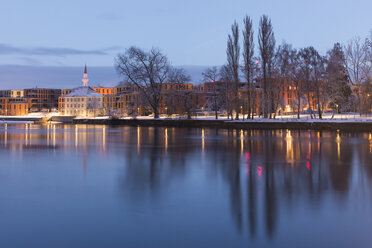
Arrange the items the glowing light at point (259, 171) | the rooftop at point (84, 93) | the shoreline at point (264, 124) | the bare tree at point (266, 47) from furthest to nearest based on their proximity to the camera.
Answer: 1. the rooftop at point (84, 93)
2. the bare tree at point (266, 47)
3. the shoreline at point (264, 124)
4. the glowing light at point (259, 171)

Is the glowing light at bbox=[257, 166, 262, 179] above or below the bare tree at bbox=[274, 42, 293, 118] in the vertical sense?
below

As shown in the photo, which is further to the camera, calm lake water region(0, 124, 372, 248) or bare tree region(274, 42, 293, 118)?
bare tree region(274, 42, 293, 118)

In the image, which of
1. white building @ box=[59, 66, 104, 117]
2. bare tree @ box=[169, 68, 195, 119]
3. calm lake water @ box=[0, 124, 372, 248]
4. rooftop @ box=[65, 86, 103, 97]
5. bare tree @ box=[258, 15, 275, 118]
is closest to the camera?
calm lake water @ box=[0, 124, 372, 248]

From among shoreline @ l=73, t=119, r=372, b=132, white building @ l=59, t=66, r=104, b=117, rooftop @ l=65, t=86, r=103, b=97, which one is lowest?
shoreline @ l=73, t=119, r=372, b=132

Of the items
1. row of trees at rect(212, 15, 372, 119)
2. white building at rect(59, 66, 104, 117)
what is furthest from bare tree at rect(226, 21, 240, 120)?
white building at rect(59, 66, 104, 117)

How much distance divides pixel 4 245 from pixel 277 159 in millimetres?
14023

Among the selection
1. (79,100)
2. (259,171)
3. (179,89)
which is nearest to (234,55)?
(179,89)

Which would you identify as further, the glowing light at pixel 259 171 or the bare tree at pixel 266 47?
the bare tree at pixel 266 47

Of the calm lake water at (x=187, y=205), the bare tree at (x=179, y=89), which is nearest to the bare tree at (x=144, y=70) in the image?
the bare tree at (x=179, y=89)

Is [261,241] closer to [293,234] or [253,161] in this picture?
[293,234]

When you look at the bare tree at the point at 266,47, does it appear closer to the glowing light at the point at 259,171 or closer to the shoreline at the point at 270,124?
the shoreline at the point at 270,124

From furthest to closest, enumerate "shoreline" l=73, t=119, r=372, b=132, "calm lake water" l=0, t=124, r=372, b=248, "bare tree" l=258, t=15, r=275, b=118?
"bare tree" l=258, t=15, r=275, b=118
"shoreline" l=73, t=119, r=372, b=132
"calm lake water" l=0, t=124, r=372, b=248

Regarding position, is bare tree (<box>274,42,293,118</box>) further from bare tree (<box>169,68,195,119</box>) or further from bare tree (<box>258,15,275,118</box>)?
bare tree (<box>169,68,195,119</box>)

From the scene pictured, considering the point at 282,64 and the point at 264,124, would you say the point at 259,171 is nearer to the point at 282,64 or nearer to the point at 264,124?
the point at 264,124
